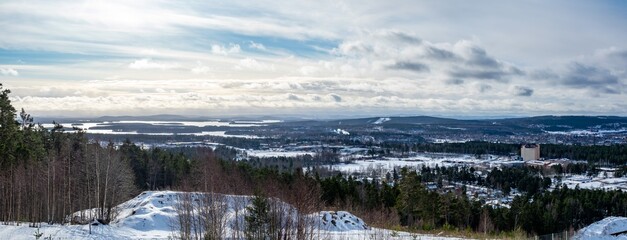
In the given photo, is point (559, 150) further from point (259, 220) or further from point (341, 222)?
point (259, 220)

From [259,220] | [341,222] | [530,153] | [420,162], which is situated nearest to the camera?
[259,220]

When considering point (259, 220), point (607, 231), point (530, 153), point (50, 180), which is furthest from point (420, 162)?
point (259, 220)

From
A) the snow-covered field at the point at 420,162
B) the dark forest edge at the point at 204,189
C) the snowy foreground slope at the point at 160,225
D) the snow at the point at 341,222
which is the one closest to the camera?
the snowy foreground slope at the point at 160,225

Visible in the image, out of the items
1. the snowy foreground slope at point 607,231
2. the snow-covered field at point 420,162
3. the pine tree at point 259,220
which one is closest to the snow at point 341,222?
the pine tree at point 259,220

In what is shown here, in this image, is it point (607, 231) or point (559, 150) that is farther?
point (559, 150)

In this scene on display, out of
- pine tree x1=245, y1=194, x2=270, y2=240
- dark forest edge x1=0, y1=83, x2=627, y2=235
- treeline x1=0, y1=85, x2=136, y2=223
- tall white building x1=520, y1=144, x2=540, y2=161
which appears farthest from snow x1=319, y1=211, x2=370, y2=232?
tall white building x1=520, y1=144, x2=540, y2=161

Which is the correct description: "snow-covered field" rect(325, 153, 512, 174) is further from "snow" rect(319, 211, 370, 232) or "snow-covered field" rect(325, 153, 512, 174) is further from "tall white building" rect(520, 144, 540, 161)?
"snow" rect(319, 211, 370, 232)

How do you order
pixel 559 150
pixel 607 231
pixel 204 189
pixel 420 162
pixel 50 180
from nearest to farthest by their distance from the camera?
pixel 204 189 < pixel 50 180 < pixel 607 231 < pixel 420 162 < pixel 559 150

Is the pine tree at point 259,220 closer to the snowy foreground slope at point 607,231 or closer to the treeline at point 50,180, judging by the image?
the treeline at point 50,180
